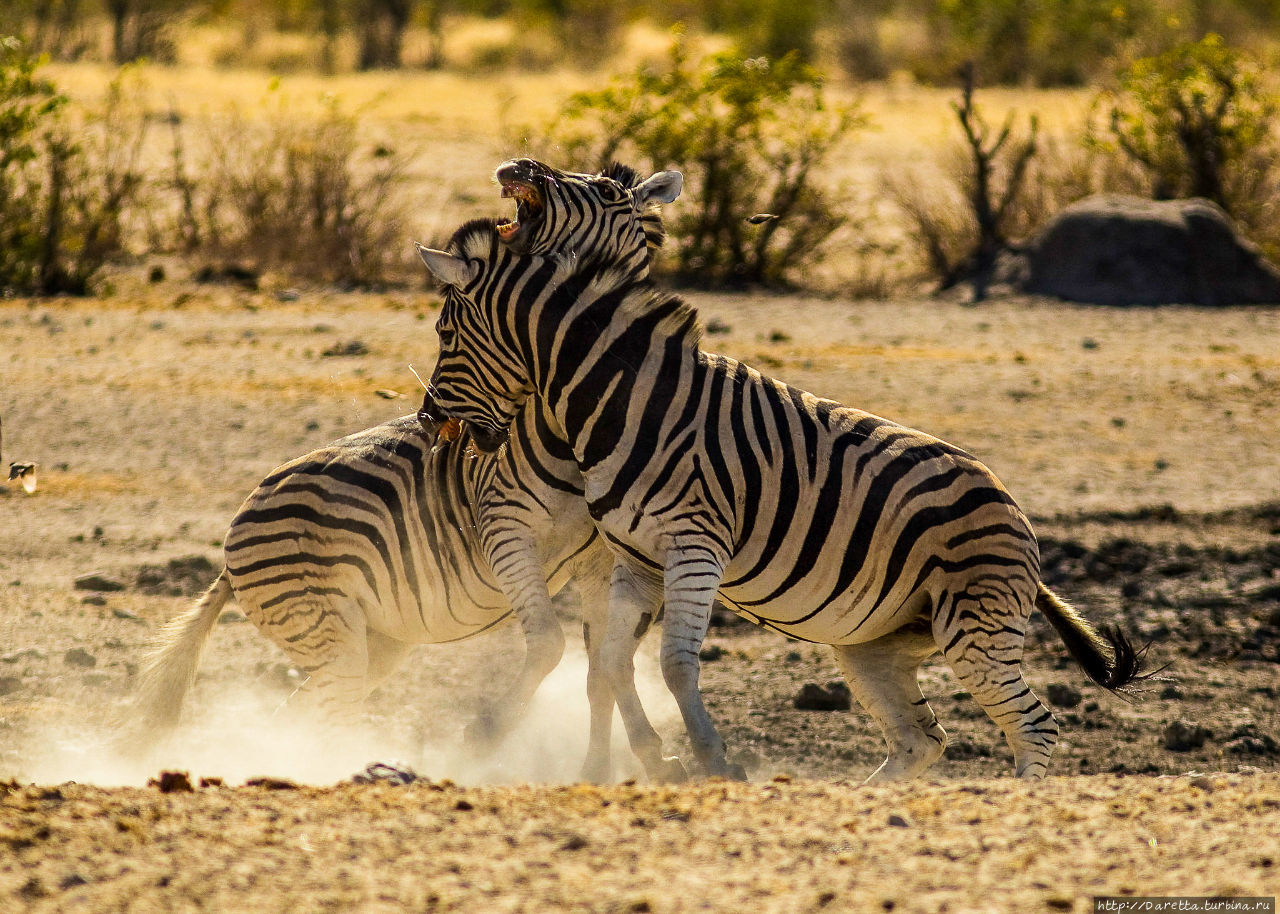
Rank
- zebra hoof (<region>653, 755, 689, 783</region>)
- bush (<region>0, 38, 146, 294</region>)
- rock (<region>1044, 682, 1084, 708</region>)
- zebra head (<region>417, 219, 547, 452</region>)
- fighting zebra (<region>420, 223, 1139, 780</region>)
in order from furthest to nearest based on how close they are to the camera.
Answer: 1. bush (<region>0, 38, 146, 294</region>)
2. rock (<region>1044, 682, 1084, 708</region>)
3. zebra head (<region>417, 219, 547, 452</region>)
4. fighting zebra (<region>420, 223, 1139, 780</region>)
5. zebra hoof (<region>653, 755, 689, 783</region>)

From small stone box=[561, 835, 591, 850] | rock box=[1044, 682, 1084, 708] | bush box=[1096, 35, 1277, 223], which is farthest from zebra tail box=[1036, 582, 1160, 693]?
bush box=[1096, 35, 1277, 223]

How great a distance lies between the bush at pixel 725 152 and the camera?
16.8m

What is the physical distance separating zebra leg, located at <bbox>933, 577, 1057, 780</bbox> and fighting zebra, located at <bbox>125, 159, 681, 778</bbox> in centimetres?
135

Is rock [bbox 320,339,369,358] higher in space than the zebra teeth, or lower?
lower

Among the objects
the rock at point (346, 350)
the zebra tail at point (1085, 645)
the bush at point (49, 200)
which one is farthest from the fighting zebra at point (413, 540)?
the bush at point (49, 200)

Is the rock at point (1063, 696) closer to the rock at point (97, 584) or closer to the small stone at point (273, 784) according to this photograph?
the small stone at point (273, 784)

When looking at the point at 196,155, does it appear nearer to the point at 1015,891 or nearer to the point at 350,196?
Result: the point at 350,196

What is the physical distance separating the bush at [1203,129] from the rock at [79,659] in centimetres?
1418

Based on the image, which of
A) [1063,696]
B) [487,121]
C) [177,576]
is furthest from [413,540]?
[487,121]

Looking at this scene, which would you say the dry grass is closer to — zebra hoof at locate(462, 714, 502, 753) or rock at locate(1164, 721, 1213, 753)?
rock at locate(1164, 721, 1213, 753)

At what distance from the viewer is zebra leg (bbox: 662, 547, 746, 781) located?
5301 mm

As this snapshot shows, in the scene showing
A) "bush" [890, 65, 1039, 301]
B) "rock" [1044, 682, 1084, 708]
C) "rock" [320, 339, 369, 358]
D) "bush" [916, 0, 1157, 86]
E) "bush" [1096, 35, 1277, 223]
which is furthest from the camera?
"bush" [916, 0, 1157, 86]

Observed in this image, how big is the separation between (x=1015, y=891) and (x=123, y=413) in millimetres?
9598

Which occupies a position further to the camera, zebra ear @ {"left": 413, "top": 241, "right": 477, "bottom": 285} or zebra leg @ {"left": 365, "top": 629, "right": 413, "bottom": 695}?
zebra leg @ {"left": 365, "top": 629, "right": 413, "bottom": 695}
